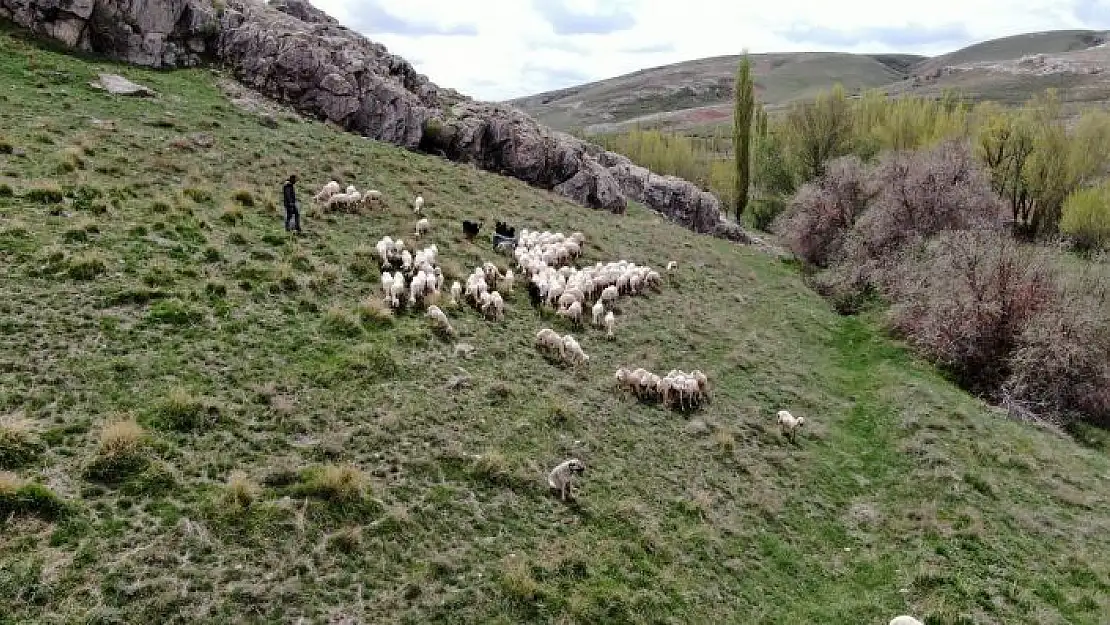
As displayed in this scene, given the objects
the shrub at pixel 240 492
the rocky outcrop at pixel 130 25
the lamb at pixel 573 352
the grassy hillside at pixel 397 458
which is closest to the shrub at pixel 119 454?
the grassy hillside at pixel 397 458

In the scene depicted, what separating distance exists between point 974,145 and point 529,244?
39.3 meters

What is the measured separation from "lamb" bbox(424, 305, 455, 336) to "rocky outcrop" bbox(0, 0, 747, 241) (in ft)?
80.1

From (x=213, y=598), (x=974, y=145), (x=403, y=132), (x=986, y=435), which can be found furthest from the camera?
(x=974, y=145)

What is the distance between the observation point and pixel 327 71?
38.5 m

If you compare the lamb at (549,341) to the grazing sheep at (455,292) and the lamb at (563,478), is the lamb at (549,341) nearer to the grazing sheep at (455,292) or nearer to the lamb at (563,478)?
the grazing sheep at (455,292)

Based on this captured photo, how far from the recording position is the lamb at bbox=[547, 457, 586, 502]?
12.8 metres

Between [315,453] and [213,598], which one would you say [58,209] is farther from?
[213,598]

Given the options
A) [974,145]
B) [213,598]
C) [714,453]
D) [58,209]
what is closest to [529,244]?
[714,453]

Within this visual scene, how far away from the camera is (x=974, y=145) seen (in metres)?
47.9

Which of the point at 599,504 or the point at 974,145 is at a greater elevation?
the point at 974,145

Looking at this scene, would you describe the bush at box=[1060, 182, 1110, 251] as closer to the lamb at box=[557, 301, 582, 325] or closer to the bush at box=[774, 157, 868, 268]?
the bush at box=[774, 157, 868, 268]

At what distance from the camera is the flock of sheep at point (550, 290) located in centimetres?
1825

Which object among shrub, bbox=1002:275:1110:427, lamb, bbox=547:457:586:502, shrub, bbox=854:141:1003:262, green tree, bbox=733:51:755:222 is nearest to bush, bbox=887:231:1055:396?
shrub, bbox=1002:275:1110:427

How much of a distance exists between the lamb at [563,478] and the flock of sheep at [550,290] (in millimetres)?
19
